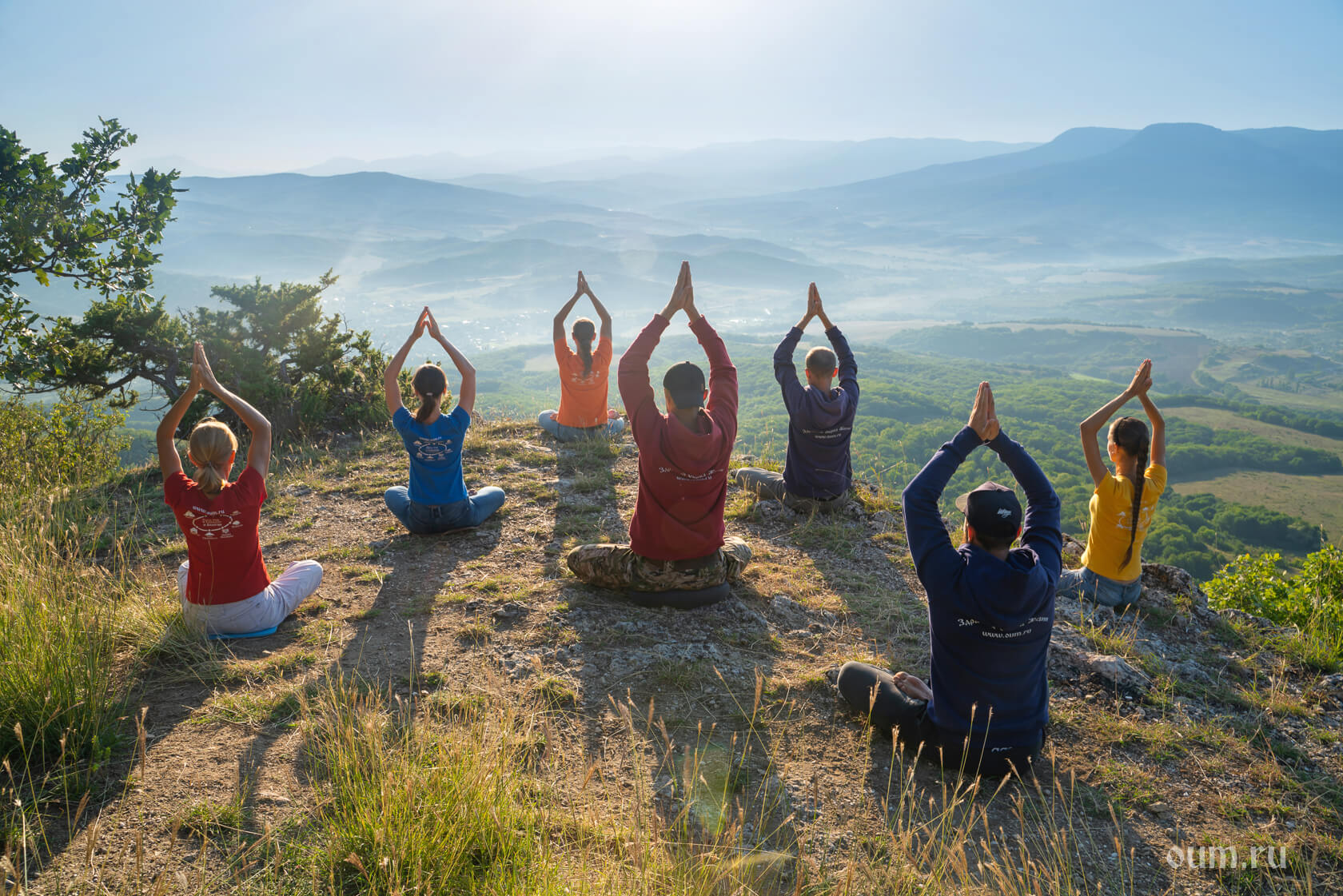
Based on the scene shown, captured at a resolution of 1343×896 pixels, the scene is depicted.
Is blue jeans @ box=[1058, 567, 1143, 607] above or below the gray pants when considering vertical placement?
below

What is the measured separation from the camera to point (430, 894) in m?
2.42

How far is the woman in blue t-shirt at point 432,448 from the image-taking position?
6332mm

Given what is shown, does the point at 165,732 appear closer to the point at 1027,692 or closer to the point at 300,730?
the point at 300,730

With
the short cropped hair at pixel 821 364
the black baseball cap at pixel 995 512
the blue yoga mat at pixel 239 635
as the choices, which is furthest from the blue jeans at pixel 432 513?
the black baseball cap at pixel 995 512

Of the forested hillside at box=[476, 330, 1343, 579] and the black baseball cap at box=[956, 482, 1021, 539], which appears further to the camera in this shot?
the forested hillside at box=[476, 330, 1343, 579]

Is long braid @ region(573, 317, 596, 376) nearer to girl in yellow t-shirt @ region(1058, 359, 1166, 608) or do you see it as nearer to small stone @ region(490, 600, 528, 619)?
small stone @ region(490, 600, 528, 619)

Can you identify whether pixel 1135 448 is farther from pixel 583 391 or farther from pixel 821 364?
pixel 583 391

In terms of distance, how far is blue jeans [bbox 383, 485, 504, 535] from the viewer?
676 cm

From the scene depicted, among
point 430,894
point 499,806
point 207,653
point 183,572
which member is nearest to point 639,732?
point 499,806

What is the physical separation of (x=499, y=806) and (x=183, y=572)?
3492 millimetres

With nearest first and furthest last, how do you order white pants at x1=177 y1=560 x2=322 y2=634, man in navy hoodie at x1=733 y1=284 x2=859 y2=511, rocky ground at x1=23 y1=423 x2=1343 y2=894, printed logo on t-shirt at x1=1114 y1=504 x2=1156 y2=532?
1. rocky ground at x1=23 y1=423 x2=1343 y2=894
2. white pants at x1=177 y1=560 x2=322 y2=634
3. printed logo on t-shirt at x1=1114 y1=504 x2=1156 y2=532
4. man in navy hoodie at x1=733 y1=284 x2=859 y2=511

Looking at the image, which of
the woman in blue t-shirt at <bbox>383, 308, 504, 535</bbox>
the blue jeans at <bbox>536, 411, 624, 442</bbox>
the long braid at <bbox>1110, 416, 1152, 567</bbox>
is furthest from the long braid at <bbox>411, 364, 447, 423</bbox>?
the long braid at <bbox>1110, 416, 1152, 567</bbox>

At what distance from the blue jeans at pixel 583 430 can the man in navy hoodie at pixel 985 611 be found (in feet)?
23.4

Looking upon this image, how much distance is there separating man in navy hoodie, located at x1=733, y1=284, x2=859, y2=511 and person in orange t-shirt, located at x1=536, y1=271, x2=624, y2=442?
3.05 meters
